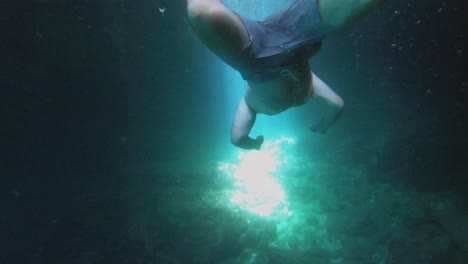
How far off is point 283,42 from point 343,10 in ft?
1.96

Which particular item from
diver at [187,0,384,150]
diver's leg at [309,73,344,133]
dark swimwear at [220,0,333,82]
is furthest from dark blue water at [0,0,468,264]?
dark swimwear at [220,0,333,82]

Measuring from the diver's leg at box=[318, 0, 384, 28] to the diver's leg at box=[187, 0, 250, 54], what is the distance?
72 cm

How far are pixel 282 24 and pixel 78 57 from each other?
7659mm

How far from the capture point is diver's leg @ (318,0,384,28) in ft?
7.66

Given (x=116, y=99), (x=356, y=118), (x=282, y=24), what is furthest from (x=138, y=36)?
(x=356, y=118)

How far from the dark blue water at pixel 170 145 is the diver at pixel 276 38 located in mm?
6465

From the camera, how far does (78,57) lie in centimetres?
851

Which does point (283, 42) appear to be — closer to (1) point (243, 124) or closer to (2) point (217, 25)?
(2) point (217, 25)

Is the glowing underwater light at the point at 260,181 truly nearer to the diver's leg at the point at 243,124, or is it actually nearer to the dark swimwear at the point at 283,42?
the diver's leg at the point at 243,124

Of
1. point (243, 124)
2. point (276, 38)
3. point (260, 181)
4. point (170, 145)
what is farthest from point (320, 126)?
point (170, 145)

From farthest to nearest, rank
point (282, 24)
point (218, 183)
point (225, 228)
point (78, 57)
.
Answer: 1. point (218, 183)
2. point (225, 228)
3. point (78, 57)
4. point (282, 24)

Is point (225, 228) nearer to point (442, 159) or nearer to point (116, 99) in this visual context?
point (116, 99)

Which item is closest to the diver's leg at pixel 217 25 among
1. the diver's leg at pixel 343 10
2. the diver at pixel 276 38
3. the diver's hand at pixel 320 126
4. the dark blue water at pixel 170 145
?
the diver at pixel 276 38

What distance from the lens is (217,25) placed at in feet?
7.79
